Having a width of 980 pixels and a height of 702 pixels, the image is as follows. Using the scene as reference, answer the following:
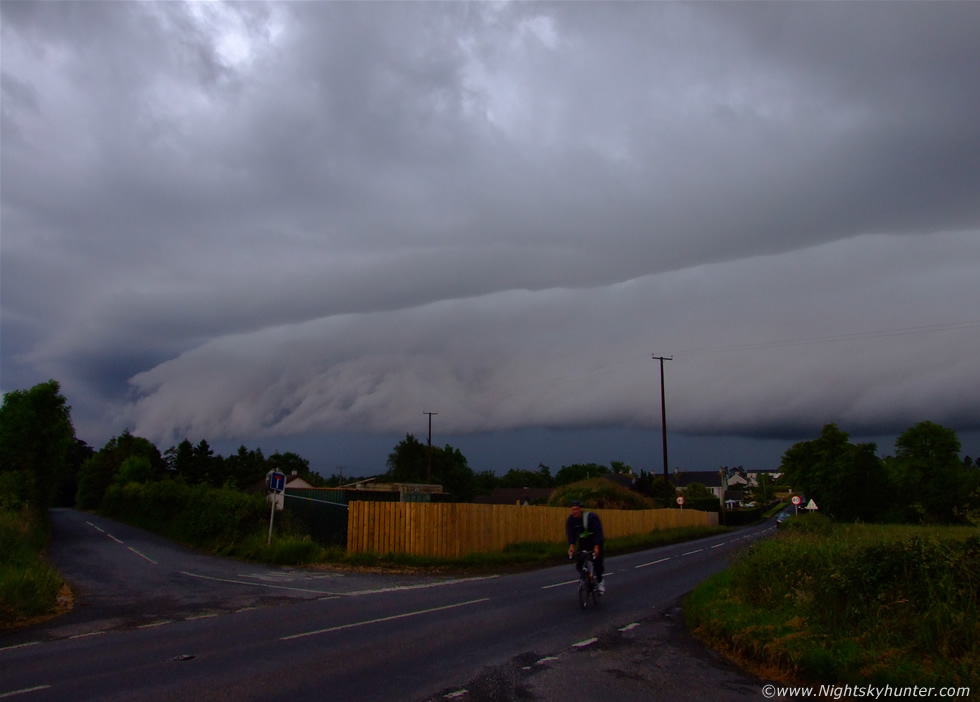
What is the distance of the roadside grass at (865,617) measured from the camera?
7.06 m

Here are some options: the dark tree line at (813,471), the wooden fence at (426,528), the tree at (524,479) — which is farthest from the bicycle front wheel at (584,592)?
the tree at (524,479)

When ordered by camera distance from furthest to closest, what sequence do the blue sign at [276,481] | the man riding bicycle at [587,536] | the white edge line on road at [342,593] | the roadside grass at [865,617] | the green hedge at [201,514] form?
the green hedge at [201,514]
the blue sign at [276,481]
the white edge line on road at [342,593]
the man riding bicycle at [587,536]
the roadside grass at [865,617]

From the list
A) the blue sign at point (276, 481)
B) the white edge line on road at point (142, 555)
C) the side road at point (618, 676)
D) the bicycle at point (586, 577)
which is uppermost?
the blue sign at point (276, 481)

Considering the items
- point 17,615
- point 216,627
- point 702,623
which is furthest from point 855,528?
point 17,615

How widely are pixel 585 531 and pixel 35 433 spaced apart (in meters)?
33.1

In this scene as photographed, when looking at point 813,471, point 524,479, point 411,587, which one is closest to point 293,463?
point 524,479

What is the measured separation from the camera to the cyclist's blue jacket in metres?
12.5

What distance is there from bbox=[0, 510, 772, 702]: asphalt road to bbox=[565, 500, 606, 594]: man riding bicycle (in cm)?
73

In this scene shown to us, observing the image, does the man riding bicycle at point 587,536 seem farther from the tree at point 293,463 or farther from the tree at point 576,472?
the tree at point 576,472

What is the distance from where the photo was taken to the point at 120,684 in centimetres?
723

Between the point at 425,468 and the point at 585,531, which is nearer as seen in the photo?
the point at 585,531

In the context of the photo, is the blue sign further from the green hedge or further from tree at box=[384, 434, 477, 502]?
tree at box=[384, 434, 477, 502]

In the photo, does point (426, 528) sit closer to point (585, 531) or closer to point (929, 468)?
point (585, 531)

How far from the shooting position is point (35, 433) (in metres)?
35.2
